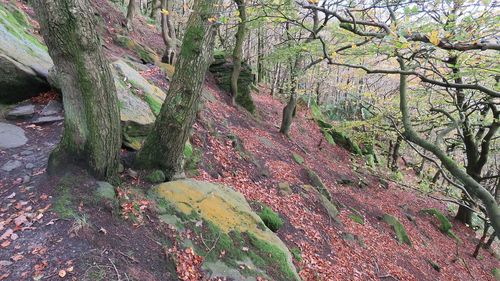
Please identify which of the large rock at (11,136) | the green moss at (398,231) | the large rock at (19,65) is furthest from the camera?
the green moss at (398,231)

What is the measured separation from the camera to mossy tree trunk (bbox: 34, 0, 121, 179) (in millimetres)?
3723

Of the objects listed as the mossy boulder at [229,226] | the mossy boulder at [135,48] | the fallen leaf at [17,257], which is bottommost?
the mossy boulder at [229,226]

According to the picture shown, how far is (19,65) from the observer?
646 centimetres

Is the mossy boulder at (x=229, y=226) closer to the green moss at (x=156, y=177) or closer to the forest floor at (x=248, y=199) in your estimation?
the green moss at (x=156, y=177)

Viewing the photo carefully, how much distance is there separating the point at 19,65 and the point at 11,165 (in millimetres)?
2698

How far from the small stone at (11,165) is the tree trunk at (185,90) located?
5.54 feet

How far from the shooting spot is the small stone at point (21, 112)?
6.15m

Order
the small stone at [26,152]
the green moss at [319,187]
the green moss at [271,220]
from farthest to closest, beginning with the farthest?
1. the green moss at [319,187]
2. the green moss at [271,220]
3. the small stone at [26,152]

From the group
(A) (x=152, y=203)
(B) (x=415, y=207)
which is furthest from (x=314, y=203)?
(B) (x=415, y=207)

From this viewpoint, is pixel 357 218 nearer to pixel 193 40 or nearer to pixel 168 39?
pixel 193 40

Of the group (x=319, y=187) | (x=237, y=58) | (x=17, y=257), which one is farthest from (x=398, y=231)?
(x=17, y=257)

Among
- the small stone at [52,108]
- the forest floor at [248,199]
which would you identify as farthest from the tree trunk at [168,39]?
the small stone at [52,108]

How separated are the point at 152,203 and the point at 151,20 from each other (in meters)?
20.4

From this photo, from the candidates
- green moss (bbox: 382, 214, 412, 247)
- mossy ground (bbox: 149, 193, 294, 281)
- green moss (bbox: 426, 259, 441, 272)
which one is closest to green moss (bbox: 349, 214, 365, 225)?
green moss (bbox: 382, 214, 412, 247)
